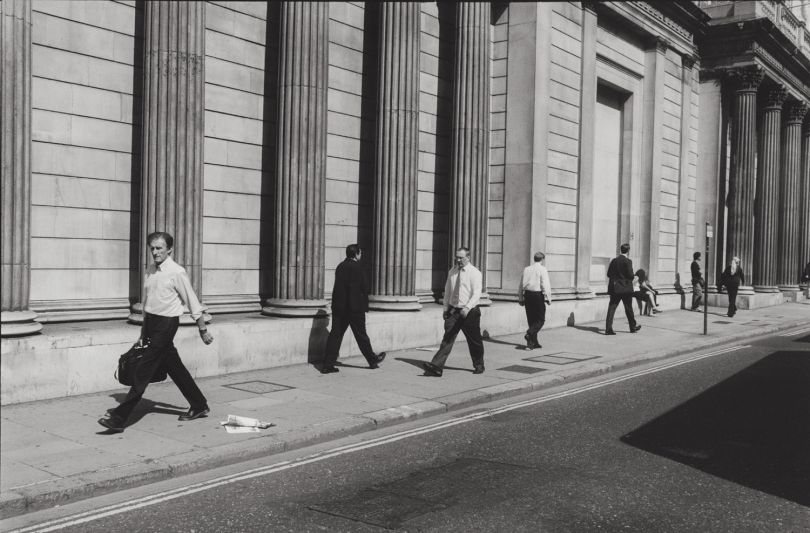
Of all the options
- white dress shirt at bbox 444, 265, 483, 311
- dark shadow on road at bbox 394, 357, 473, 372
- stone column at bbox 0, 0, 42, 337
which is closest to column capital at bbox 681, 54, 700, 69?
dark shadow on road at bbox 394, 357, 473, 372

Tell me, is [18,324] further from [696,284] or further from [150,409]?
[696,284]

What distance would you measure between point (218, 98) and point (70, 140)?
107 inches

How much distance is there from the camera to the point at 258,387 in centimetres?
1028

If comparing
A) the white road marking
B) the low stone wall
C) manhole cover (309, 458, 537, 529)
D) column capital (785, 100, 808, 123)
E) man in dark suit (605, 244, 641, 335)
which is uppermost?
column capital (785, 100, 808, 123)

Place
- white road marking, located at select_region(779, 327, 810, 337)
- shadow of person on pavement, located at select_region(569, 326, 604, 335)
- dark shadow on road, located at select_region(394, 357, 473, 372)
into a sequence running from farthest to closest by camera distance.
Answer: white road marking, located at select_region(779, 327, 810, 337) → shadow of person on pavement, located at select_region(569, 326, 604, 335) → dark shadow on road, located at select_region(394, 357, 473, 372)

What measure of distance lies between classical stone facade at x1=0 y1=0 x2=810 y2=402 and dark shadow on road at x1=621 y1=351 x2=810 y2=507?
5915mm

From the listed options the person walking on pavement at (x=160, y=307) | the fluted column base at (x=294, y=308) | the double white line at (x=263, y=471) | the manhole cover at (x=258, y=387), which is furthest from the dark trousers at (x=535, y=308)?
the person walking on pavement at (x=160, y=307)

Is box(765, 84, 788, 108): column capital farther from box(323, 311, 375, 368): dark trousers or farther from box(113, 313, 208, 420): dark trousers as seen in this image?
box(113, 313, 208, 420): dark trousers

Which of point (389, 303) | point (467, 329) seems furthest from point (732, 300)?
point (467, 329)

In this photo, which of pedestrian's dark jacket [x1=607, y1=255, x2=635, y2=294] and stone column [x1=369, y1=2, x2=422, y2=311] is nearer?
stone column [x1=369, y1=2, x2=422, y2=311]

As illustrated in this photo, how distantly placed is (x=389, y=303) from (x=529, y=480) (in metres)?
8.51

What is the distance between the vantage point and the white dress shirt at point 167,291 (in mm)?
7773

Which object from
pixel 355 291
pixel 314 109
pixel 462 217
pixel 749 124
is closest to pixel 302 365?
pixel 355 291

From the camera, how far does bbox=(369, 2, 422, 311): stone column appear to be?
14719mm
